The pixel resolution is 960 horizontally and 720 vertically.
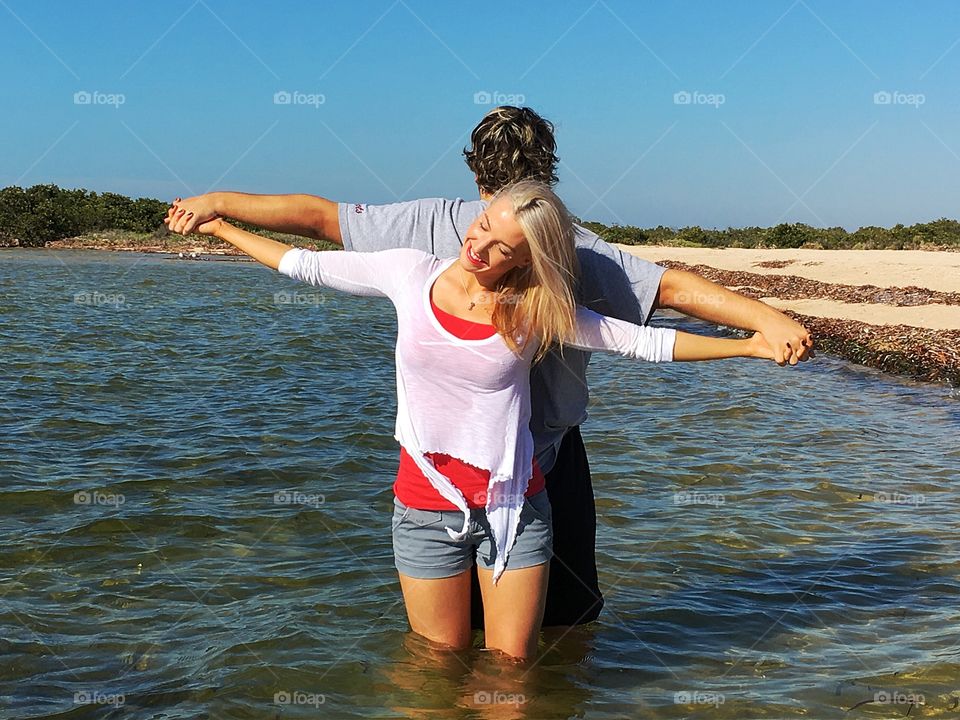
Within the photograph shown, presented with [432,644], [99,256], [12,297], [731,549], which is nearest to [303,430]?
[731,549]

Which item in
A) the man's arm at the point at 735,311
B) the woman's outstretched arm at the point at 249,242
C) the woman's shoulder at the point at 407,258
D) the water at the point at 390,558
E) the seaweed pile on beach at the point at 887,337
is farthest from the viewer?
the seaweed pile on beach at the point at 887,337

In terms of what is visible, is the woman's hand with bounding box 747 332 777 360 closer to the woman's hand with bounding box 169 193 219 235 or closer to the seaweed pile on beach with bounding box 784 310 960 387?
the woman's hand with bounding box 169 193 219 235

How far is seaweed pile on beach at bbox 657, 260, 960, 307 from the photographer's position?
68.4 ft

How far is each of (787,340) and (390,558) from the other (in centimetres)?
402

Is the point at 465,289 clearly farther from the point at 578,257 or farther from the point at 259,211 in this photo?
the point at 259,211

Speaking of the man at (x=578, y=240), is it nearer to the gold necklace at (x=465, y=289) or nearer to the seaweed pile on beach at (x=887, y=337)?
the gold necklace at (x=465, y=289)

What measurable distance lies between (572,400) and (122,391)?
1031 cm

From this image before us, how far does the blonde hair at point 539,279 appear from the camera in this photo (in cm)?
337

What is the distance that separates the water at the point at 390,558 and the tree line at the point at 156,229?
3674 centimetres

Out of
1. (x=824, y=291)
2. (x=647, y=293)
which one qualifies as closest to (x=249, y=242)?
(x=647, y=293)

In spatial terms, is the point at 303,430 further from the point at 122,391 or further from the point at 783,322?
the point at 783,322

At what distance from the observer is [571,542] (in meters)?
4.34

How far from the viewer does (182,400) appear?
1245cm

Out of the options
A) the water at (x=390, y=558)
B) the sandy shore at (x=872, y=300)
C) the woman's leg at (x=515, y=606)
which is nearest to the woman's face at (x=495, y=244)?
the woman's leg at (x=515, y=606)
